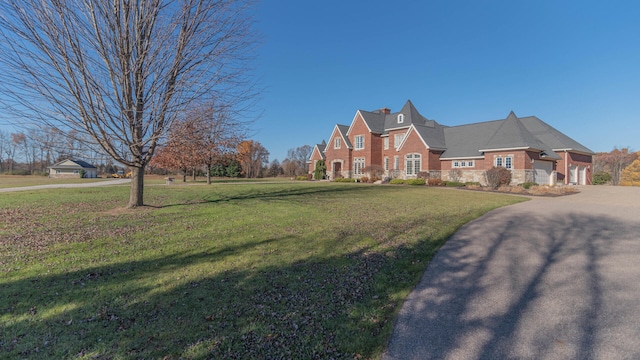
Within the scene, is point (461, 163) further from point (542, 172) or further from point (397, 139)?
point (397, 139)

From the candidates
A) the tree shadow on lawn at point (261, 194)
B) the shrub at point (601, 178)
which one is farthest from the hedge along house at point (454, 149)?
the tree shadow on lawn at point (261, 194)

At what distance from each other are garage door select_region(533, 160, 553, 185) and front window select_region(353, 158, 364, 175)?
17849 mm

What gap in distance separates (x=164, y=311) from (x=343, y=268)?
2.69 meters

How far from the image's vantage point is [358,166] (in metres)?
38.0

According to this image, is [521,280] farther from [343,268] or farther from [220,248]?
[220,248]

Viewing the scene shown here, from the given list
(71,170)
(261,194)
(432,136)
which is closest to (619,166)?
(432,136)

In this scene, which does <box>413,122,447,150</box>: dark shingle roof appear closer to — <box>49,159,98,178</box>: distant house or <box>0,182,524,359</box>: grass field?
<box>0,182,524,359</box>: grass field

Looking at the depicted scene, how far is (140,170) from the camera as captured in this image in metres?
10.4

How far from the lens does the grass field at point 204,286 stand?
279 centimetres

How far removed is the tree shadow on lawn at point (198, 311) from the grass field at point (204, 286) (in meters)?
0.01

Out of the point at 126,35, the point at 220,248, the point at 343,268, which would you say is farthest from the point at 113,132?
the point at 343,268

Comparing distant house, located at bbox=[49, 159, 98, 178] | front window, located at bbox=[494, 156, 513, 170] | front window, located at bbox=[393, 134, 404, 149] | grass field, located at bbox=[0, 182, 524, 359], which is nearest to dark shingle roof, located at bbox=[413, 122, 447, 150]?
front window, located at bbox=[393, 134, 404, 149]

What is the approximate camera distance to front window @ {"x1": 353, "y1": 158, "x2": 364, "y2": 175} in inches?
1465

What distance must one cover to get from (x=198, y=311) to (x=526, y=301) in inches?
167
